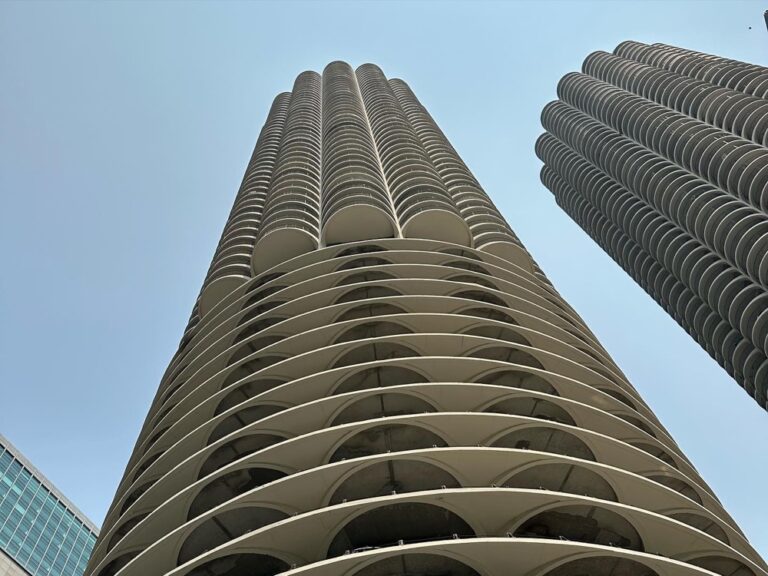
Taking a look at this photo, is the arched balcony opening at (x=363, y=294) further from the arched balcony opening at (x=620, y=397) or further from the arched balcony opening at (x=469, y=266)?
the arched balcony opening at (x=620, y=397)

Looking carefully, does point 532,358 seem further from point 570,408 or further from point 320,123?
point 320,123

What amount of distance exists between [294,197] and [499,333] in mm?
21125

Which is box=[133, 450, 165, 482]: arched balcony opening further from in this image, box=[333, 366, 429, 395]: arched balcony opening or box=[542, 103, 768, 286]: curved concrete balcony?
box=[542, 103, 768, 286]: curved concrete balcony

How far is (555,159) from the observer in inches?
4724

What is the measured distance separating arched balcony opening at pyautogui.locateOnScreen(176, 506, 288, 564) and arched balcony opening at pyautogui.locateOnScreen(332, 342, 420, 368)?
865 centimetres

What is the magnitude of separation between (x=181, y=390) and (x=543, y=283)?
75.2 ft

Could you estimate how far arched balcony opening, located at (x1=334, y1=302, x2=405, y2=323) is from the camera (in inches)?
1307

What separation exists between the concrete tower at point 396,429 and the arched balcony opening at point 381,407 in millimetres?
61

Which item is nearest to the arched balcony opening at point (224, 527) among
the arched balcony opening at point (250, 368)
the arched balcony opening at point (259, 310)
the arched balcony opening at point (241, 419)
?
the arched balcony opening at point (241, 419)

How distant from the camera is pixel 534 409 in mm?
27484

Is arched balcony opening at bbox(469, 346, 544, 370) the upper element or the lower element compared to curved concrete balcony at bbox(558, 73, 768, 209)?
lower

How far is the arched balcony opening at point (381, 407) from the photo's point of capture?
25.8 meters

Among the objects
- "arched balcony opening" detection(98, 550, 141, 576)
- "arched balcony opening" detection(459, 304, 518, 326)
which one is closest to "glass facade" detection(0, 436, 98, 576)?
"arched balcony opening" detection(98, 550, 141, 576)

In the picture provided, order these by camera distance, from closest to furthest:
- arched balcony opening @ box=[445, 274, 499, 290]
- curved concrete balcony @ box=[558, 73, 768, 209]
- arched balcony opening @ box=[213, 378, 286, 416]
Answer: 1. arched balcony opening @ box=[213, 378, 286, 416]
2. arched balcony opening @ box=[445, 274, 499, 290]
3. curved concrete balcony @ box=[558, 73, 768, 209]
